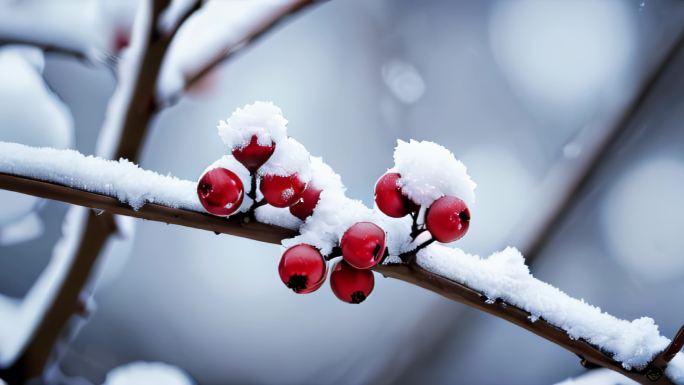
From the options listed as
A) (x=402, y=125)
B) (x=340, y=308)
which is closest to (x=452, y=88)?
(x=402, y=125)

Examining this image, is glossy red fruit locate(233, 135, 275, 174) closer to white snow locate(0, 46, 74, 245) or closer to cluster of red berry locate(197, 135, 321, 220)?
cluster of red berry locate(197, 135, 321, 220)

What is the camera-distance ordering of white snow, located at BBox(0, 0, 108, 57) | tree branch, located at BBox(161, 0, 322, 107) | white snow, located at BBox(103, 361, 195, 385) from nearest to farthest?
tree branch, located at BBox(161, 0, 322, 107), white snow, located at BBox(0, 0, 108, 57), white snow, located at BBox(103, 361, 195, 385)

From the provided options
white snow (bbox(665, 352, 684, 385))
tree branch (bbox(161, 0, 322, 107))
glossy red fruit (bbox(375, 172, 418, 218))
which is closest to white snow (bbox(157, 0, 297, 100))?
tree branch (bbox(161, 0, 322, 107))

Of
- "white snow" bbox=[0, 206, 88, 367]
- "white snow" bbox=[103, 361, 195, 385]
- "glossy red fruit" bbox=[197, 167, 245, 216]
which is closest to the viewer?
"glossy red fruit" bbox=[197, 167, 245, 216]

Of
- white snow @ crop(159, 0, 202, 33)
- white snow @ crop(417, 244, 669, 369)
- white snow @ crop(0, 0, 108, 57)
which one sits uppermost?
white snow @ crop(0, 0, 108, 57)

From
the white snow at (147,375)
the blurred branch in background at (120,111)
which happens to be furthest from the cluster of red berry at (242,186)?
the white snow at (147,375)

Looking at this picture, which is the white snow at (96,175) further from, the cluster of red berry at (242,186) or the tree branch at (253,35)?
the tree branch at (253,35)

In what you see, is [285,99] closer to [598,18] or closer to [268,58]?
[268,58]
